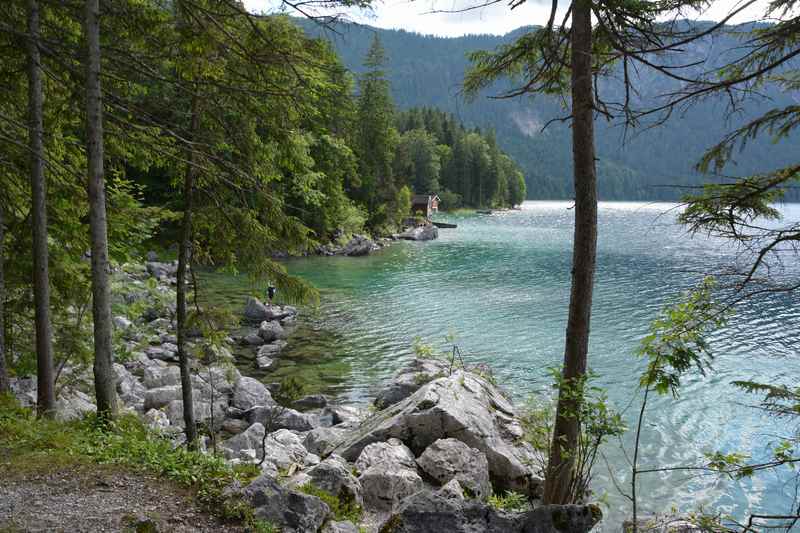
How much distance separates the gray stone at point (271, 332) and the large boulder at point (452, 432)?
31.9ft

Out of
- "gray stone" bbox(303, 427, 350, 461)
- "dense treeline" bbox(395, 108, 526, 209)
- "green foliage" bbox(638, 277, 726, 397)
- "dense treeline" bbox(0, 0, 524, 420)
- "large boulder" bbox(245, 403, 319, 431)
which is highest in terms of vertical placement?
"dense treeline" bbox(395, 108, 526, 209)

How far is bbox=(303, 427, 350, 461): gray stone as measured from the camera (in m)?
9.81

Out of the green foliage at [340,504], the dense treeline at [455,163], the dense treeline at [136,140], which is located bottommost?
the green foliage at [340,504]

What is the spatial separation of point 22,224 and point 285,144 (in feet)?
14.0

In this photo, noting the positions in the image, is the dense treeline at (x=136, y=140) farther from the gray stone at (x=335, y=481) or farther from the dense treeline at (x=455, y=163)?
the dense treeline at (x=455, y=163)

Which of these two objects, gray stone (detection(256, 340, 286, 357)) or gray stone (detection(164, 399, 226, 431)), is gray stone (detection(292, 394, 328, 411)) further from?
gray stone (detection(256, 340, 286, 357))

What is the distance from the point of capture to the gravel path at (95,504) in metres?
4.57

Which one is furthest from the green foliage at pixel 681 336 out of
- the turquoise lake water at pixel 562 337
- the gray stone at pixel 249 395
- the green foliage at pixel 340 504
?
the gray stone at pixel 249 395

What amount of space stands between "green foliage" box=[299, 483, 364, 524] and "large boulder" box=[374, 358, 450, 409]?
19.0 ft

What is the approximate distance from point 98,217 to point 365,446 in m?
5.22

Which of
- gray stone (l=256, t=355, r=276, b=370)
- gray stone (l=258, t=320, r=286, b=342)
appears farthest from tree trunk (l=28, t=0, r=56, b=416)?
gray stone (l=258, t=320, r=286, b=342)

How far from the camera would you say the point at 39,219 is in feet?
24.1

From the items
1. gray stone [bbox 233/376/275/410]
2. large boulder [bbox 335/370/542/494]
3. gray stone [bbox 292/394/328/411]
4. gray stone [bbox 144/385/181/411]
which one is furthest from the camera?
gray stone [bbox 292/394/328/411]

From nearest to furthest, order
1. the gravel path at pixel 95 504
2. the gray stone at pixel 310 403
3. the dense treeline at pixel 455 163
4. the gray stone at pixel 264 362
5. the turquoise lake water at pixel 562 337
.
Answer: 1. the gravel path at pixel 95 504
2. the turquoise lake water at pixel 562 337
3. the gray stone at pixel 310 403
4. the gray stone at pixel 264 362
5. the dense treeline at pixel 455 163
